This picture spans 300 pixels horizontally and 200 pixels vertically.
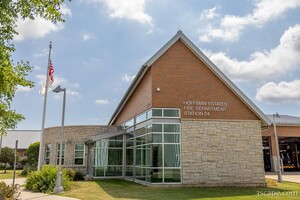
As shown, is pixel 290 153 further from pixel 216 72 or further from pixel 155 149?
pixel 155 149

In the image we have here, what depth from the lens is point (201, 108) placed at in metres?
18.7

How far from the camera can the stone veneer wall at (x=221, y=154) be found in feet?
58.1

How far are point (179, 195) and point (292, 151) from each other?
3115cm

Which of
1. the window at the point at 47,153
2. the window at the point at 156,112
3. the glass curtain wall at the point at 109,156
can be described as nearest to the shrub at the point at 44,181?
the window at the point at 156,112

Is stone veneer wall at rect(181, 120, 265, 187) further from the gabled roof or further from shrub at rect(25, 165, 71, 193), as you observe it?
shrub at rect(25, 165, 71, 193)

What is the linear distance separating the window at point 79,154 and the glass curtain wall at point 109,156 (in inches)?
172

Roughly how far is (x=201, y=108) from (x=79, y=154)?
584 inches

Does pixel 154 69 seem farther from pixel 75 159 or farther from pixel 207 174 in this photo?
pixel 75 159

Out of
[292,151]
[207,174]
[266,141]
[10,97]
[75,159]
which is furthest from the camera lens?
[292,151]

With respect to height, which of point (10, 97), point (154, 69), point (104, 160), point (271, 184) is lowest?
point (271, 184)

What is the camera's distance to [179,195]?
14.0m

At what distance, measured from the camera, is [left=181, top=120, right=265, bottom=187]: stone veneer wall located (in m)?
17.7

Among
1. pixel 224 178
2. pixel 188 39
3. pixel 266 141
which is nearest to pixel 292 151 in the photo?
pixel 266 141

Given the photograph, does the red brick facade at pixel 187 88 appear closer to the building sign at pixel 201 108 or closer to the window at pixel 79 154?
the building sign at pixel 201 108
